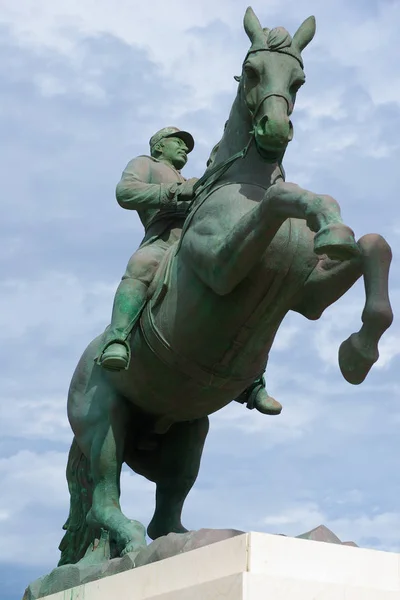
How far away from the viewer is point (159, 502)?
9.09m

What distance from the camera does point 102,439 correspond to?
875cm

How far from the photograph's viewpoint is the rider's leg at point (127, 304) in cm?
809

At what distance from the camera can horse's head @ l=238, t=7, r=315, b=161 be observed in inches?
298

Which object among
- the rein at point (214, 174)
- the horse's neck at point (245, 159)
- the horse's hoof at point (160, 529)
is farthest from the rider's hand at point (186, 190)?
the horse's hoof at point (160, 529)

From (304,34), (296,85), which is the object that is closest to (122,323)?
(296,85)

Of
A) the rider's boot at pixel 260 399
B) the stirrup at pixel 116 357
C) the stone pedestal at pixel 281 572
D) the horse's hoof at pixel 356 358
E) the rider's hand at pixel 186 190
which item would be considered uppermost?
the rider's hand at pixel 186 190

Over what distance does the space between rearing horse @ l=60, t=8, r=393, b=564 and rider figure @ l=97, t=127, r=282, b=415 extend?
14cm

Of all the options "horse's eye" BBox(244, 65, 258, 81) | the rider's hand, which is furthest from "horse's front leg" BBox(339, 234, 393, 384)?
the rider's hand

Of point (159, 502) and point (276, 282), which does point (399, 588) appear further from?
point (159, 502)

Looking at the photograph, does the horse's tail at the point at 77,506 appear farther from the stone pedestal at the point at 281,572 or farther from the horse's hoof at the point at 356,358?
the horse's hoof at the point at 356,358

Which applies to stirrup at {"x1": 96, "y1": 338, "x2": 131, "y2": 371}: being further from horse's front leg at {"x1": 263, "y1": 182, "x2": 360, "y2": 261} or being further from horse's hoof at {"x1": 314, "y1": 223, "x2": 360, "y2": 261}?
horse's hoof at {"x1": 314, "y1": 223, "x2": 360, "y2": 261}

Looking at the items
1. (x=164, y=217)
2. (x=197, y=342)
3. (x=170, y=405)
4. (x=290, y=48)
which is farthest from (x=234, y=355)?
(x=290, y=48)

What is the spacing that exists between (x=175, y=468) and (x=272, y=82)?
2903 millimetres

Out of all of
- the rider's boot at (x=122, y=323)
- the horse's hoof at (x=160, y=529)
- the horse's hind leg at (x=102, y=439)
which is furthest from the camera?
the horse's hoof at (x=160, y=529)
